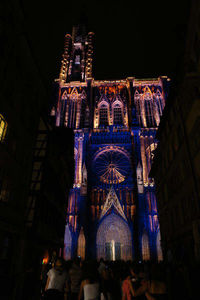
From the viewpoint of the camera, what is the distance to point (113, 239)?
32.2 metres

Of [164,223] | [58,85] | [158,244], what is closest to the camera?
[164,223]

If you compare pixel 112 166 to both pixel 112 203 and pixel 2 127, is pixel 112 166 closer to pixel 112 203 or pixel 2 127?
pixel 112 203

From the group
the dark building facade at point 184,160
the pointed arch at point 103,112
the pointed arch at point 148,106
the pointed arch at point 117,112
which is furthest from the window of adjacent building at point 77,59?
the dark building facade at point 184,160

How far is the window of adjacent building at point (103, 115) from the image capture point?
139 ft

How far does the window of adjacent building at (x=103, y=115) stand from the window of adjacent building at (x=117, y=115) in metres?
1.80

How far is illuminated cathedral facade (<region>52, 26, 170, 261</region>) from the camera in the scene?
30.6 metres

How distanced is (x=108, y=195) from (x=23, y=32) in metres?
25.9

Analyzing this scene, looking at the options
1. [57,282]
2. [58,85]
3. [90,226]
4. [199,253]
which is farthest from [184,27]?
[58,85]

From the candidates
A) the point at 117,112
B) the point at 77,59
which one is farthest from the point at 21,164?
the point at 77,59

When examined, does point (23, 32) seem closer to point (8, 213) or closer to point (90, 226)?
point (8, 213)

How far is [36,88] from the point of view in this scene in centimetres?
1762

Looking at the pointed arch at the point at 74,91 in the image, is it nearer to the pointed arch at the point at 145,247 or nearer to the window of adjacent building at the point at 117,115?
the window of adjacent building at the point at 117,115

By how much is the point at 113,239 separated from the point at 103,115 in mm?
23387

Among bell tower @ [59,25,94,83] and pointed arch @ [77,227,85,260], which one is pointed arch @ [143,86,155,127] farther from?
pointed arch @ [77,227,85,260]
